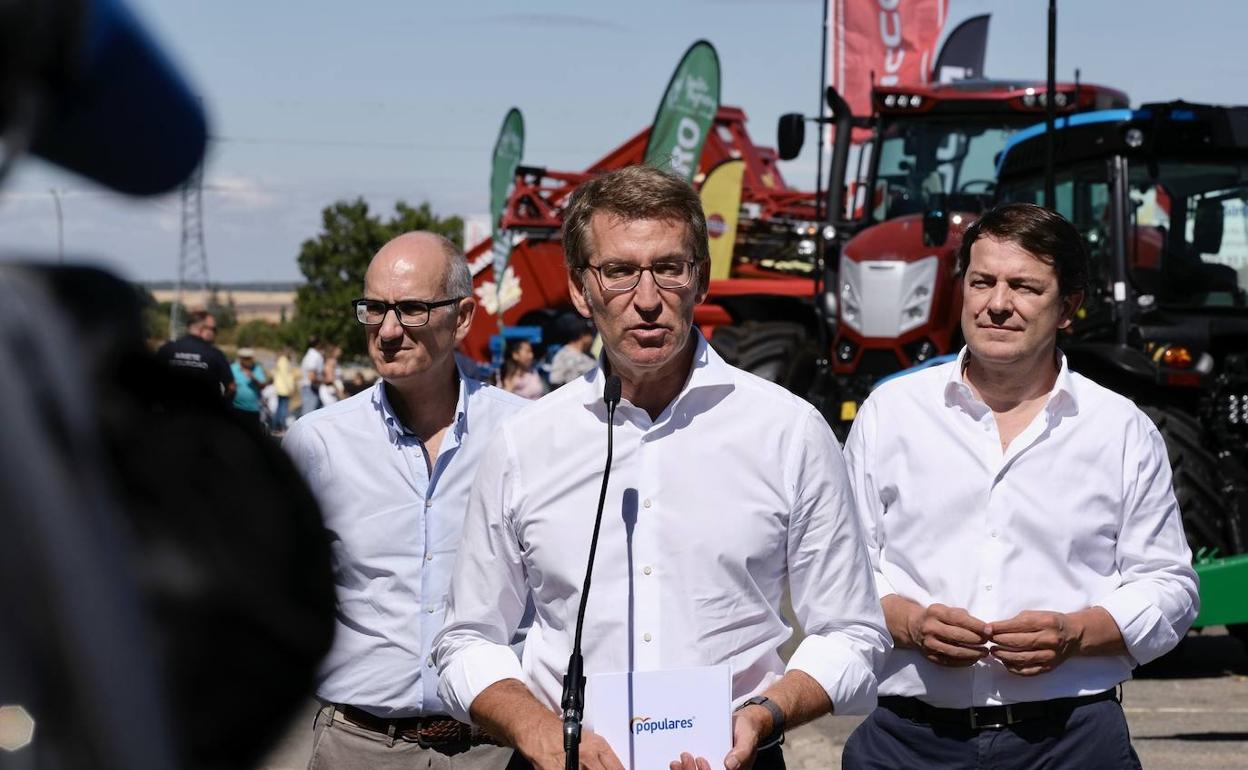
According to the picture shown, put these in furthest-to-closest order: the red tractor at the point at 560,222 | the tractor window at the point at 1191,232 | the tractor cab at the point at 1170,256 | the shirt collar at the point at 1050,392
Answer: the red tractor at the point at 560,222, the tractor window at the point at 1191,232, the tractor cab at the point at 1170,256, the shirt collar at the point at 1050,392

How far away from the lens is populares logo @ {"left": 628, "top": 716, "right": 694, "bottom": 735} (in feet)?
9.32

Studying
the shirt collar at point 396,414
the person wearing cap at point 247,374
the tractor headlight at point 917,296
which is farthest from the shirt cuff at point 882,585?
the tractor headlight at point 917,296

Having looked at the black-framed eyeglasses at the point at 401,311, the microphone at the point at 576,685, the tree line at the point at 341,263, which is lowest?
the tree line at the point at 341,263

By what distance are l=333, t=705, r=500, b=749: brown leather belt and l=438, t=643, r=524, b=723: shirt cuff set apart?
0.85 metres

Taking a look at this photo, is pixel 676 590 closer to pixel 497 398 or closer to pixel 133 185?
pixel 497 398

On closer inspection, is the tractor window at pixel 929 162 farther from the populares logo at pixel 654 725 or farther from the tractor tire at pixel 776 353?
the populares logo at pixel 654 725

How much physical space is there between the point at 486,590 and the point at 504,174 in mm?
19561

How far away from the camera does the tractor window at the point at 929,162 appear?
12.5m

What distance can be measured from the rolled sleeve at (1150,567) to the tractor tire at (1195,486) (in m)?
4.43

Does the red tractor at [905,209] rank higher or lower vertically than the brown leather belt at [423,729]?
higher

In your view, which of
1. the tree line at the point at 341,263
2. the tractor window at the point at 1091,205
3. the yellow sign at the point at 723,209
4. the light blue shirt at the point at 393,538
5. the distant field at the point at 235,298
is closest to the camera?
the distant field at the point at 235,298

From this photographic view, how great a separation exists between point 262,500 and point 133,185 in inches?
7.8

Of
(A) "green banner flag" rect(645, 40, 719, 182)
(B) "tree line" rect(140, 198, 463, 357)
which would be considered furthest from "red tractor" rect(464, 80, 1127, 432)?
(B) "tree line" rect(140, 198, 463, 357)

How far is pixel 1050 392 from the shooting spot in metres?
3.90
